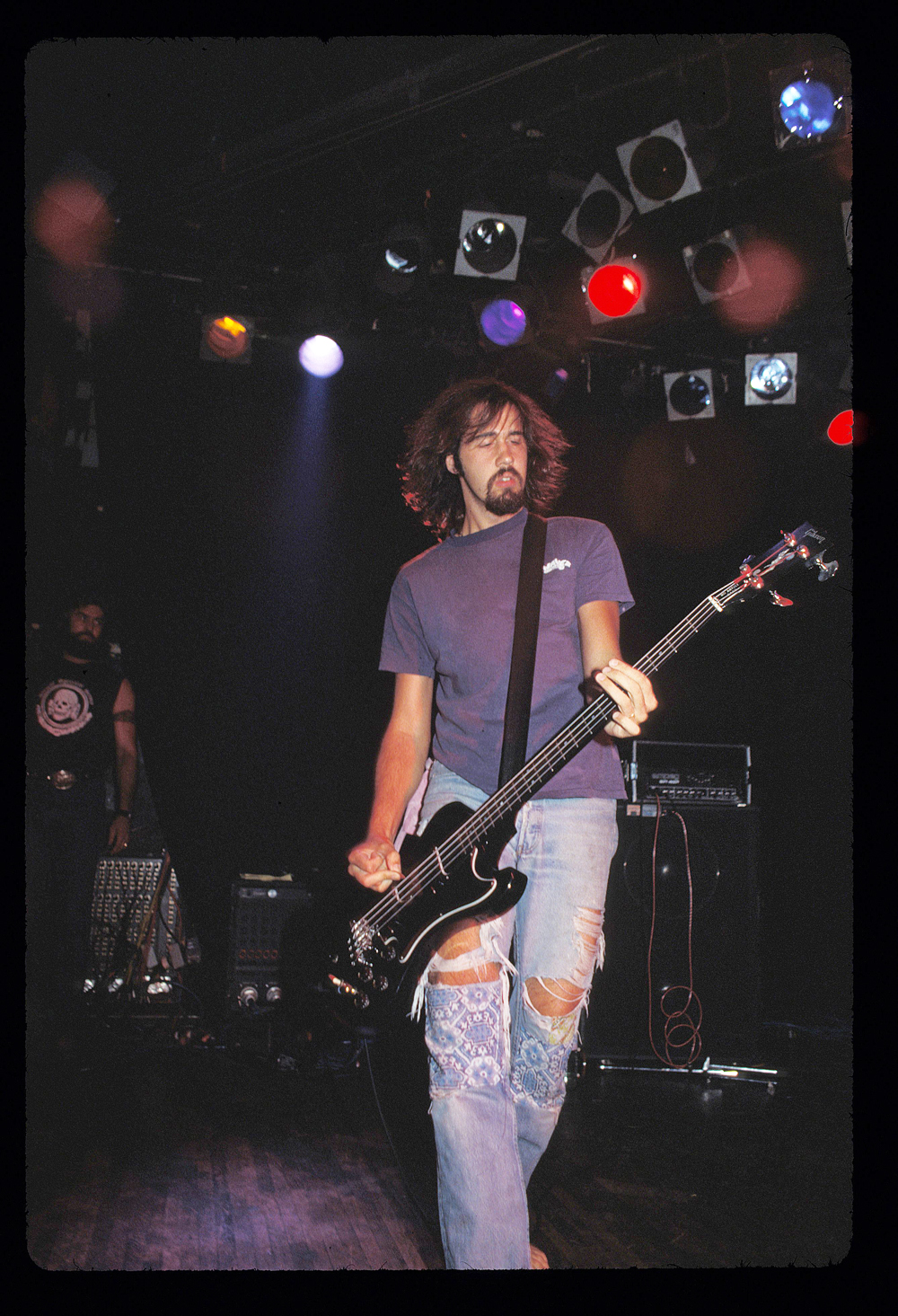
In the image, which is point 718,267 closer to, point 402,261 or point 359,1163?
point 402,261

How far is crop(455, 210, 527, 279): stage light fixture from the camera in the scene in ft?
14.2

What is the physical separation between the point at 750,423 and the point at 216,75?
338cm

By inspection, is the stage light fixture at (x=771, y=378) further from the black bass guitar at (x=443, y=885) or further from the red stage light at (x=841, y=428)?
the black bass guitar at (x=443, y=885)

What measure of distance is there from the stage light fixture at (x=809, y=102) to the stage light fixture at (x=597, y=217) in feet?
2.36

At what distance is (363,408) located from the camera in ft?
17.4

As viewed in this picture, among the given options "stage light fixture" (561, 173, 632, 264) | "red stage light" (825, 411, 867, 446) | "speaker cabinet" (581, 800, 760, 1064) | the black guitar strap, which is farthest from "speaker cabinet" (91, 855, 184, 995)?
"red stage light" (825, 411, 867, 446)

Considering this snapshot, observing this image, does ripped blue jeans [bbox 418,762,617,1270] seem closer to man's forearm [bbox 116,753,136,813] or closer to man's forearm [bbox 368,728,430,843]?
Result: man's forearm [bbox 368,728,430,843]

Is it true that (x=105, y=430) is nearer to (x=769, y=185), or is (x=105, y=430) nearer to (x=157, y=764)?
(x=157, y=764)

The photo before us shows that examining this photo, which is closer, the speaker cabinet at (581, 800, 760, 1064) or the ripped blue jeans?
the ripped blue jeans

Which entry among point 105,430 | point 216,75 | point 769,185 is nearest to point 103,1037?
point 105,430

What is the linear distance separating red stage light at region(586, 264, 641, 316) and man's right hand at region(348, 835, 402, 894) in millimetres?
3648

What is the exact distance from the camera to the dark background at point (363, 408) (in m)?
3.81

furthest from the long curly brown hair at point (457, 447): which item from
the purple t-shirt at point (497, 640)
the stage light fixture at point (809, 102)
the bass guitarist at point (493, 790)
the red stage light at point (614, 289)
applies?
the red stage light at point (614, 289)

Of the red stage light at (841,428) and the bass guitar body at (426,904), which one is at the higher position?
the red stage light at (841,428)
